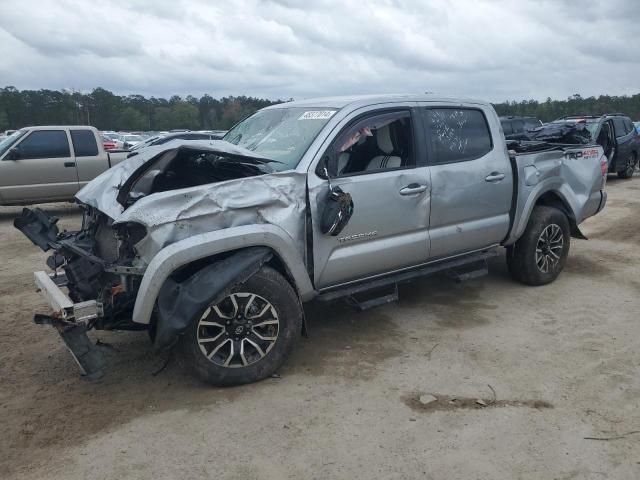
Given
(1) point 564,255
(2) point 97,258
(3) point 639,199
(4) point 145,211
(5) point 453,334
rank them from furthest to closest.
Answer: (3) point 639,199 → (1) point 564,255 → (5) point 453,334 → (2) point 97,258 → (4) point 145,211

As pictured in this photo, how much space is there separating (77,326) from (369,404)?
1928 millimetres

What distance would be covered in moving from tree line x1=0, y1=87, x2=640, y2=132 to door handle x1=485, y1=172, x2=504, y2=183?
37843 mm

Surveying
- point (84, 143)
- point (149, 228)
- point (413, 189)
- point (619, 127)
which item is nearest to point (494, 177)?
point (413, 189)

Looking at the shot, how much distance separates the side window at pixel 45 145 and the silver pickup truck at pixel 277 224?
7026 mm

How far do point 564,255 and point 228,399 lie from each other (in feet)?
13.6

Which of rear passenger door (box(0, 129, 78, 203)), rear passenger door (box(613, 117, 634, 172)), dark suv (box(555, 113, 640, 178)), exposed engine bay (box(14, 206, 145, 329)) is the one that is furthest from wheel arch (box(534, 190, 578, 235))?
rear passenger door (box(613, 117, 634, 172))

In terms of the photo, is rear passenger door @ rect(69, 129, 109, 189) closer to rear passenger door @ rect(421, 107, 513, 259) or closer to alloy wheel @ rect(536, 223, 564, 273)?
rear passenger door @ rect(421, 107, 513, 259)

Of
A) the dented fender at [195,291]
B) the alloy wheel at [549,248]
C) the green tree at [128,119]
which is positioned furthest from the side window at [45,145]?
Answer: the green tree at [128,119]

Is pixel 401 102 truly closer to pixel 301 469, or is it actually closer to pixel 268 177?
pixel 268 177

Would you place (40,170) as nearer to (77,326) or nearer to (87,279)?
(87,279)

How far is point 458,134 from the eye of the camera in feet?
16.9

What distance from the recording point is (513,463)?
305cm

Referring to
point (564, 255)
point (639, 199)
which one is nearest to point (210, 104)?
point (639, 199)

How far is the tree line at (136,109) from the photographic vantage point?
155 ft
